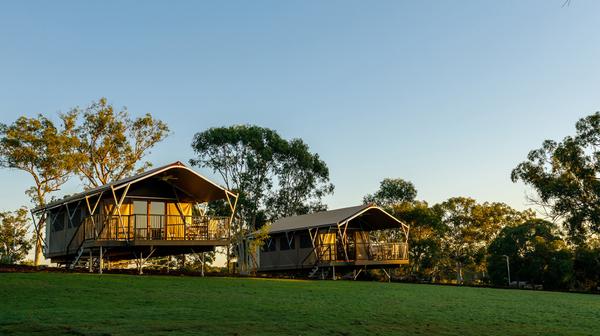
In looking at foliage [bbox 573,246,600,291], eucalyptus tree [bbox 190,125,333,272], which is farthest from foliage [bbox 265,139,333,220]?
foliage [bbox 573,246,600,291]

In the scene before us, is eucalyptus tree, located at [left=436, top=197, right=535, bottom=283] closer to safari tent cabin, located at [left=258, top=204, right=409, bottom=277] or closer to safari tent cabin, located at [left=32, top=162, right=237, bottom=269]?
safari tent cabin, located at [left=258, top=204, right=409, bottom=277]

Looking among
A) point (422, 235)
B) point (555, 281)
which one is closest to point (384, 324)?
point (555, 281)

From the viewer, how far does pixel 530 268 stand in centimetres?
4069

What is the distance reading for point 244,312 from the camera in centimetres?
1267

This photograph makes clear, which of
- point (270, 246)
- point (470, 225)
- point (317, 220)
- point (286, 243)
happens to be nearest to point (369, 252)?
point (317, 220)

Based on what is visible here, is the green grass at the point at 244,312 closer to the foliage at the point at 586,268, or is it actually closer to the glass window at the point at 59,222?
the glass window at the point at 59,222

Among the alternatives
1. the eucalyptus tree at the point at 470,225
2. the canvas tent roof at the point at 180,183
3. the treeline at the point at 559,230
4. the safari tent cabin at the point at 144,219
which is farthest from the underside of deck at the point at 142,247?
the eucalyptus tree at the point at 470,225

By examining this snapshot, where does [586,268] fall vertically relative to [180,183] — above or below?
below

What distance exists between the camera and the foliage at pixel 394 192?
55.9m

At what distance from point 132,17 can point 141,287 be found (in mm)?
11314

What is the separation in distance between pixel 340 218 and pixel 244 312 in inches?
871

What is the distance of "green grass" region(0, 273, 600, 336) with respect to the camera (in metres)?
10.4

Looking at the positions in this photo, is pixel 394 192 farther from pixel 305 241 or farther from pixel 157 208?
pixel 157 208

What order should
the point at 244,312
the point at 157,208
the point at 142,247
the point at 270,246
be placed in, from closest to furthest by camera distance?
the point at 244,312
the point at 142,247
the point at 157,208
the point at 270,246
